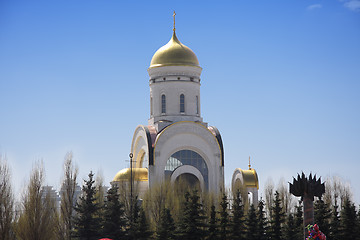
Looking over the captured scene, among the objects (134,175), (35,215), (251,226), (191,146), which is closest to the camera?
→ (35,215)

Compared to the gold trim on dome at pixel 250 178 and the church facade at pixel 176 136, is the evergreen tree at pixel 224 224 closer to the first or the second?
the church facade at pixel 176 136

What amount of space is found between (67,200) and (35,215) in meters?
4.25

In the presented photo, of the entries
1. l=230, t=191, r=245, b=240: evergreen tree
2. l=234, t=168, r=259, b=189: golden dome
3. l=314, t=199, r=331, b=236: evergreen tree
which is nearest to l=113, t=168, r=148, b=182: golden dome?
l=234, t=168, r=259, b=189: golden dome

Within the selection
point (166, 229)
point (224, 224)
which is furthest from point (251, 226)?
point (166, 229)

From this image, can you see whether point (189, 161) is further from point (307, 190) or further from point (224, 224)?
point (307, 190)

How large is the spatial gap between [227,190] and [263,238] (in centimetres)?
898

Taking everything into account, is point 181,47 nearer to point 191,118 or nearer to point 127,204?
point 191,118

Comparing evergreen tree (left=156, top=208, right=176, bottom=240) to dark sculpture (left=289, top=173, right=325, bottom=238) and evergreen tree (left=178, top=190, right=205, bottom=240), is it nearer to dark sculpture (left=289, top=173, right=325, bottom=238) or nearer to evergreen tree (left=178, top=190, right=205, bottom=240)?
evergreen tree (left=178, top=190, right=205, bottom=240)

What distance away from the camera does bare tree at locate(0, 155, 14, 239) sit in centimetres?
2817

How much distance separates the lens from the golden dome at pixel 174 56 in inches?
1713

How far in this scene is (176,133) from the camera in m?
41.5

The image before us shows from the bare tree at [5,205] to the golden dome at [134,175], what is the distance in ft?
39.3

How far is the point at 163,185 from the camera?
3853 centimetres

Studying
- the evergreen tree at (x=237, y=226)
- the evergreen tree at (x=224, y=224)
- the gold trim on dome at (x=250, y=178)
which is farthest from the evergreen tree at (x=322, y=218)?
the gold trim on dome at (x=250, y=178)
